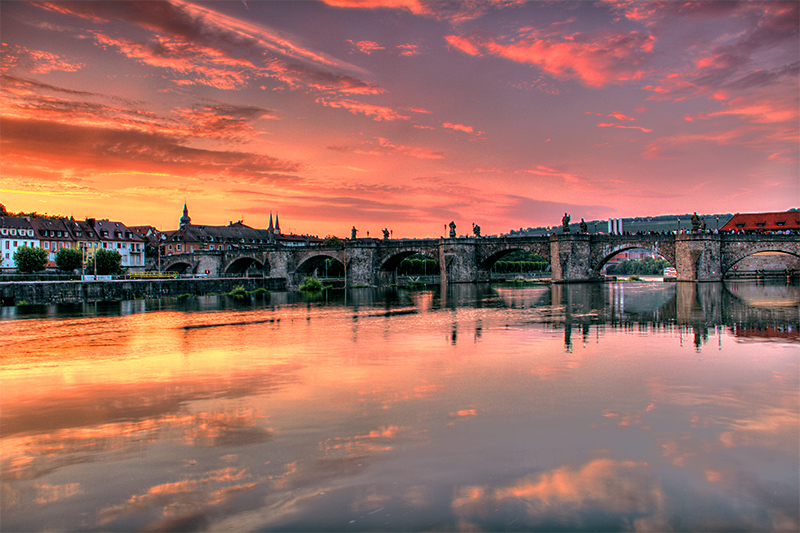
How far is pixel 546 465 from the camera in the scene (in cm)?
698

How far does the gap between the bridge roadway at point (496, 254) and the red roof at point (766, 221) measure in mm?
17135

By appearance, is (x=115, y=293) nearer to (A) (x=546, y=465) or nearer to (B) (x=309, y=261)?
(B) (x=309, y=261)

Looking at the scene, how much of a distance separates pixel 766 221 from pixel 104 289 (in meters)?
93.8

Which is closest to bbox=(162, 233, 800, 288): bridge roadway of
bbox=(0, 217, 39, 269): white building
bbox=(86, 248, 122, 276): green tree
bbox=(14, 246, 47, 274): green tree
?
bbox=(86, 248, 122, 276): green tree

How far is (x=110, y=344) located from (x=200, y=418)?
13.4 metres

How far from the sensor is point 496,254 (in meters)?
74.9

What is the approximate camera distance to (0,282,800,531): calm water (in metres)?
5.82

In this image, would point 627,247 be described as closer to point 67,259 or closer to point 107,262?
point 107,262

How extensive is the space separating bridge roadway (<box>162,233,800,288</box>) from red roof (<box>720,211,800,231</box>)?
675 inches

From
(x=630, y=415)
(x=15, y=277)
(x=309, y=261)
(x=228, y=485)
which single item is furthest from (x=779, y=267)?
(x=15, y=277)

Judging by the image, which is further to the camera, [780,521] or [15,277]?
[15,277]

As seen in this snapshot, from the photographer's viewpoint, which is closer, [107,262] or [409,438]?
[409,438]

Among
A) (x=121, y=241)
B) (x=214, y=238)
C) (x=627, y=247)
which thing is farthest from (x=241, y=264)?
(x=627, y=247)

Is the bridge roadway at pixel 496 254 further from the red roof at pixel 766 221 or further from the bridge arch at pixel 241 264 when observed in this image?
the red roof at pixel 766 221
